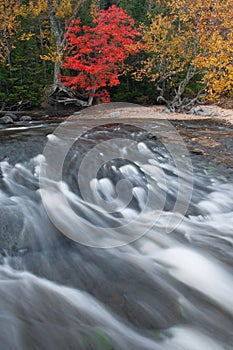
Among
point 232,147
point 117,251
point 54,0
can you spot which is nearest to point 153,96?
point 54,0

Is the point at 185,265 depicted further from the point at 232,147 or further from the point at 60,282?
the point at 232,147

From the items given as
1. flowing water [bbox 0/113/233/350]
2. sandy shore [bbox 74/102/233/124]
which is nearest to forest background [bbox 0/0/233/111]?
sandy shore [bbox 74/102/233/124]

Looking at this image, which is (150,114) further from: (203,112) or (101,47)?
(101,47)

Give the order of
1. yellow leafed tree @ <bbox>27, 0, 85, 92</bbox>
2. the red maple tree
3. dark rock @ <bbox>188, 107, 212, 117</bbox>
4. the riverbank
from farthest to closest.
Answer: yellow leafed tree @ <bbox>27, 0, 85, 92</bbox>, the red maple tree, dark rock @ <bbox>188, 107, 212, 117</bbox>, the riverbank

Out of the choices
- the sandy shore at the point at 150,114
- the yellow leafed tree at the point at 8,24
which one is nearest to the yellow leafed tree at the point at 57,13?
the yellow leafed tree at the point at 8,24

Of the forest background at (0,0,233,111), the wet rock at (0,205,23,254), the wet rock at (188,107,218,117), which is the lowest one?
the wet rock at (188,107,218,117)

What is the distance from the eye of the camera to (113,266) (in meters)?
2.21

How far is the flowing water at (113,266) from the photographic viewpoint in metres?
1.61

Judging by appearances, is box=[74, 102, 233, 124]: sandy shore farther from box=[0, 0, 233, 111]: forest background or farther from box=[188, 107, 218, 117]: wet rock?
box=[0, 0, 233, 111]: forest background

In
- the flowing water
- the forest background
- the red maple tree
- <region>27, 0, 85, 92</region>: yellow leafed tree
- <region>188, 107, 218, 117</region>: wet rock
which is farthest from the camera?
<region>27, 0, 85, 92</region>: yellow leafed tree

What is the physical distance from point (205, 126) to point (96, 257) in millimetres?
6745

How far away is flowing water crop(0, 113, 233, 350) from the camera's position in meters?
1.61

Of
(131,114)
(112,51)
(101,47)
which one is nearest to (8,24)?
(101,47)

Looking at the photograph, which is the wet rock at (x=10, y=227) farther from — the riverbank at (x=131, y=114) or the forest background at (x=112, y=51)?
the forest background at (x=112, y=51)
